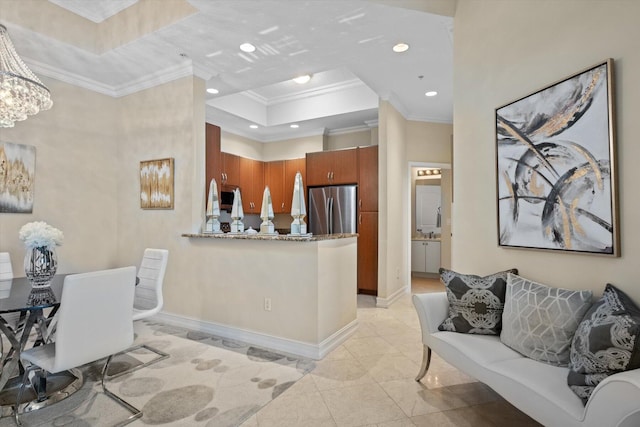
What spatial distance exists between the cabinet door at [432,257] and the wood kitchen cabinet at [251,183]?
3.52 meters

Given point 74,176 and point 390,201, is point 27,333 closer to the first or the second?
point 74,176

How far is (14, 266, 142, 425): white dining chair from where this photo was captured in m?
1.84

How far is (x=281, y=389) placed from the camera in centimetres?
238

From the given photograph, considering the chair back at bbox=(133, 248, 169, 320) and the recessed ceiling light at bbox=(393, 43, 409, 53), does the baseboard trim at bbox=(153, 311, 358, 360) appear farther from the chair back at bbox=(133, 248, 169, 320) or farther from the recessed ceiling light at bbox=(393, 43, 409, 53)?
the recessed ceiling light at bbox=(393, 43, 409, 53)

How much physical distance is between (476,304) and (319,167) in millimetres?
3775

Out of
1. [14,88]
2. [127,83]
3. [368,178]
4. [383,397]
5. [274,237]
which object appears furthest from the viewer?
[368,178]

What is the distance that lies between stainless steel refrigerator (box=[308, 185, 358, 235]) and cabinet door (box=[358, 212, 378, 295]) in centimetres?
17

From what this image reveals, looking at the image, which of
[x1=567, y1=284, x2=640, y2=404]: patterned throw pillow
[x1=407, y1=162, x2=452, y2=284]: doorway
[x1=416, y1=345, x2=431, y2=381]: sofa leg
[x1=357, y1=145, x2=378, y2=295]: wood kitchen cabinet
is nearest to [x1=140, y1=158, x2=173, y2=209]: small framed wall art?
[x1=357, y1=145, x2=378, y2=295]: wood kitchen cabinet

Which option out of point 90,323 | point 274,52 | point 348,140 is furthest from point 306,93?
point 90,323

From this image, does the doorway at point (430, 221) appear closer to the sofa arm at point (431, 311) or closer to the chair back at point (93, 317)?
the sofa arm at point (431, 311)

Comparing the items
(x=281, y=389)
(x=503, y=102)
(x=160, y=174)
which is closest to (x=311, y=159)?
(x=160, y=174)

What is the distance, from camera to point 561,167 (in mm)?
1954

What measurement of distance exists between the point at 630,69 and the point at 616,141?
1.16 feet

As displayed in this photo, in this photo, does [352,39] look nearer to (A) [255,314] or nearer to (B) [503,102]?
(B) [503,102]
